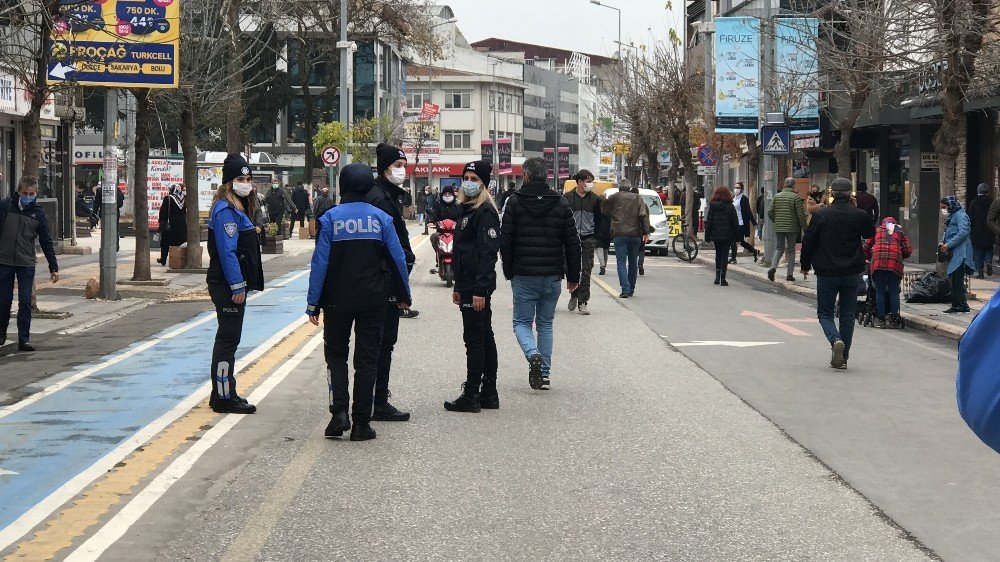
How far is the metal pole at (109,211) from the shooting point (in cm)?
2133

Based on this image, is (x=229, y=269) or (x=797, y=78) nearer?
(x=229, y=269)

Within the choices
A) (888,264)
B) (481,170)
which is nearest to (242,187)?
(481,170)

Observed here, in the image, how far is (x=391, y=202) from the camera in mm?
9766

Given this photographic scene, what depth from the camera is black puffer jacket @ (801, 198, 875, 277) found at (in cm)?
1351

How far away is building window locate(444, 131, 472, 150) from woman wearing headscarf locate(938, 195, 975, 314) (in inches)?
4272

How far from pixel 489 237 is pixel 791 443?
9.21 ft

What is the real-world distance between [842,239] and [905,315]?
583 cm

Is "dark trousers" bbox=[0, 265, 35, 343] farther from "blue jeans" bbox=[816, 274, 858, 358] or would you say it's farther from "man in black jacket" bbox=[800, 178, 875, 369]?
"blue jeans" bbox=[816, 274, 858, 358]

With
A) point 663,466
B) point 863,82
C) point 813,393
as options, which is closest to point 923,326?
point 813,393

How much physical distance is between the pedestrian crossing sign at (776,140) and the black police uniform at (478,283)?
20.8 metres

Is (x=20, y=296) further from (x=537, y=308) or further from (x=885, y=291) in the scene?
(x=885, y=291)

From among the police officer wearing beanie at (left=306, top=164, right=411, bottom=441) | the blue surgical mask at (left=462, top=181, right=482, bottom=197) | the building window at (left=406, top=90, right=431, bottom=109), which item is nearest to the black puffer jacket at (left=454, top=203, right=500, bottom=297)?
the blue surgical mask at (left=462, top=181, right=482, bottom=197)

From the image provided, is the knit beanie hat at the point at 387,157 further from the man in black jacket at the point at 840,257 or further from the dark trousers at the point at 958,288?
the dark trousers at the point at 958,288

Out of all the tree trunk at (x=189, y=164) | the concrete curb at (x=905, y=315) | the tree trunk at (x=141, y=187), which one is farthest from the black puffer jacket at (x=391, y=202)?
the tree trunk at (x=189, y=164)
